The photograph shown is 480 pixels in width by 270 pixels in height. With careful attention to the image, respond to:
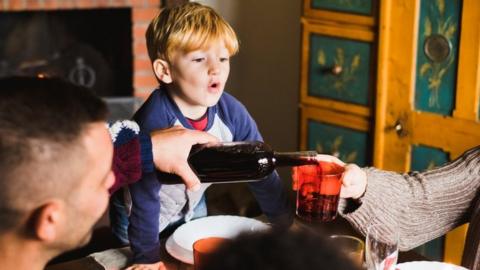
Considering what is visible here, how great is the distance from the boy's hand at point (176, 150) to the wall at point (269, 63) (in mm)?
2082

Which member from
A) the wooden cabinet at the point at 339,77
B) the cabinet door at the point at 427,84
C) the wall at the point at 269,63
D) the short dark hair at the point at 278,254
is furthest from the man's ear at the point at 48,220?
the wall at the point at 269,63

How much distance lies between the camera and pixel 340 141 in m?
2.82

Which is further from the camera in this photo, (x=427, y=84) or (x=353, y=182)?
(x=427, y=84)

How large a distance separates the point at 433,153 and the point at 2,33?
2.27 metres

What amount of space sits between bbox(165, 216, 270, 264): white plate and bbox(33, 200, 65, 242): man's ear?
0.37 metres

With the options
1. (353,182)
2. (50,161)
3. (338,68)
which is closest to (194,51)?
(353,182)

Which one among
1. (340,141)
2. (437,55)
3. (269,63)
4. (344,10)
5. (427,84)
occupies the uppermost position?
(344,10)

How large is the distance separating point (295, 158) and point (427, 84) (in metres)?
1.32

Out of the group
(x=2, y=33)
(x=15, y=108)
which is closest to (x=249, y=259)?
(x=15, y=108)

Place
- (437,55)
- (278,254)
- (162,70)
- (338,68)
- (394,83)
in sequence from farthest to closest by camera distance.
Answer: (338,68)
(394,83)
(437,55)
(162,70)
(278,254)

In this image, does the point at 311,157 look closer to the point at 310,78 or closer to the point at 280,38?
the point at 310,78

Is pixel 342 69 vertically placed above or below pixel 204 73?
below

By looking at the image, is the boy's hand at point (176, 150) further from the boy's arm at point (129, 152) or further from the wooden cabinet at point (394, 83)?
the wooden cabinet at point (394, 83)

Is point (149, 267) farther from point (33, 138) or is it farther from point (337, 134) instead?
point (337, 134)
